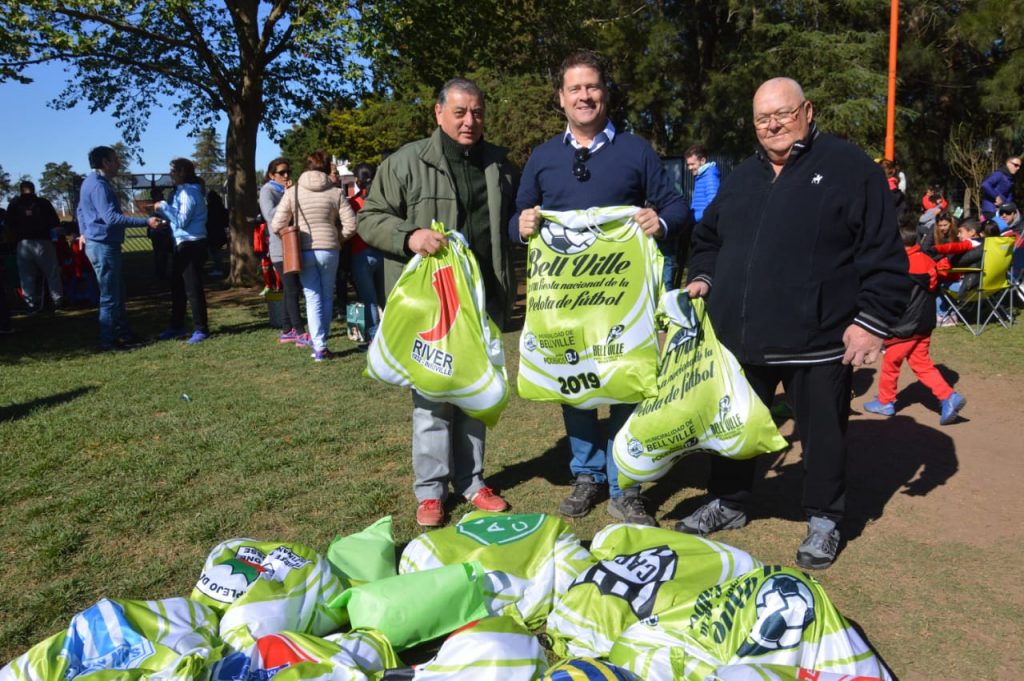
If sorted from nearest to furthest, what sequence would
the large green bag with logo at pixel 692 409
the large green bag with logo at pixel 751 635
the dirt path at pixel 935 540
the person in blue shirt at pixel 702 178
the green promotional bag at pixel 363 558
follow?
the large green bag with logo at pixel 751 635
the dirt path at pixel 935 540
the green promotional bag at pixel 363 558
the large green bag with logo at pixel 692 409
the person in blue shirt at pixel 702 178

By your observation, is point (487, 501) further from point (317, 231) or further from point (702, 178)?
point (702, 178)

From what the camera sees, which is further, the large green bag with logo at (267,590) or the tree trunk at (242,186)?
the tree trunk at (242,186)

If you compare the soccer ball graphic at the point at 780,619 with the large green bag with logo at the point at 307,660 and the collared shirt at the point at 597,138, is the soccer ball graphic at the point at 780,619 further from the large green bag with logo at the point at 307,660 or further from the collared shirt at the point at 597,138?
the collared shirt at the point at 597,138

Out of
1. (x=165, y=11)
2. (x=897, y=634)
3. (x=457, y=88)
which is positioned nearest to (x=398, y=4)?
(x=165, y=11)

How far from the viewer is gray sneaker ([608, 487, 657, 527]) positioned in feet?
12.1

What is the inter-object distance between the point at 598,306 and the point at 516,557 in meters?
1.11

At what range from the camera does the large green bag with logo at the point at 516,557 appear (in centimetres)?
Result: 286

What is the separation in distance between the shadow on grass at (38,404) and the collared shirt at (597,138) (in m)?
4.85

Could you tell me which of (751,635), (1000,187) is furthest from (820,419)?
(1000,187)

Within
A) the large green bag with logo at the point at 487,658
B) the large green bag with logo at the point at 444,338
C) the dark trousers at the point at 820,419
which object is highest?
the large green bag with logo at the point at 444,338

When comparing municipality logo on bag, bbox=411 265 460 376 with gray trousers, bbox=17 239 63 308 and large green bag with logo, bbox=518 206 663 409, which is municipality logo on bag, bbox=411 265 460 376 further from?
gray trousers, bbox=17 239 63 308

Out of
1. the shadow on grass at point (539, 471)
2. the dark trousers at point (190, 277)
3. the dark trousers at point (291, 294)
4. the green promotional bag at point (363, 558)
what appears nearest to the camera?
the green promotional bag at point (363, 558)

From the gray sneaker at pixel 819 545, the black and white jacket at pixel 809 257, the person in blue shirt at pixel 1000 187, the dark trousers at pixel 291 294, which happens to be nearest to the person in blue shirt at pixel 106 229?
the dark trousers at pixel 291 294

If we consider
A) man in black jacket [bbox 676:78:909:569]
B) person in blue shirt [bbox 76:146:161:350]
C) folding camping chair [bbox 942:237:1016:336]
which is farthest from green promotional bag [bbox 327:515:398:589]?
folding camping chair [bbox 942:237:1016:336]
